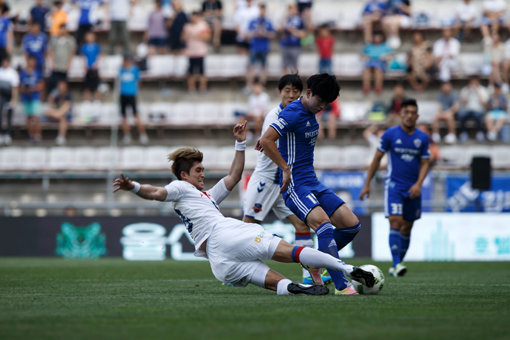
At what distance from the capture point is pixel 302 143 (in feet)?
29.4

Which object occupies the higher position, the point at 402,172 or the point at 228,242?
the point at 402,172

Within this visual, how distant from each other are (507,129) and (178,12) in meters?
10.7

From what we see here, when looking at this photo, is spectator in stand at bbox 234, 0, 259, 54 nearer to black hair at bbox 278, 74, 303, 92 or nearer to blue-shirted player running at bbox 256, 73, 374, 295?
black hair at bbox 278, 74, 303, 92

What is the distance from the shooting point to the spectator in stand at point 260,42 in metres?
26.0

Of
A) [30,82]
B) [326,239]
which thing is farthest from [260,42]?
[326,239]

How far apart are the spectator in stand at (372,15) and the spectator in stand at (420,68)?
172 cm

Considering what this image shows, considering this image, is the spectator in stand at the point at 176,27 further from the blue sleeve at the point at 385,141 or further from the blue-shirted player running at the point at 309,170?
the blue-shirted player running at the point at 309,170

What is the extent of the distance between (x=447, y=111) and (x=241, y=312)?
19252mm

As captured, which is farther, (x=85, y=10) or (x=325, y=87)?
(x=85, y=10)

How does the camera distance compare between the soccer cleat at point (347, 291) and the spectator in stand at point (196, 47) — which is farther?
the spectator in stand at point (196, 47)

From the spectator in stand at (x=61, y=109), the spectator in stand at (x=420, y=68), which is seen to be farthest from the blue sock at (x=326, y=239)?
the spectator in stand at (x=61, y=109)

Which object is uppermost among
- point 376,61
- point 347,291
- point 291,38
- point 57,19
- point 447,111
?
point 57,19

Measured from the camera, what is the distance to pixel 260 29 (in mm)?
26016

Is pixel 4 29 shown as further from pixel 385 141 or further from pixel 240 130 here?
pixel 240 130
